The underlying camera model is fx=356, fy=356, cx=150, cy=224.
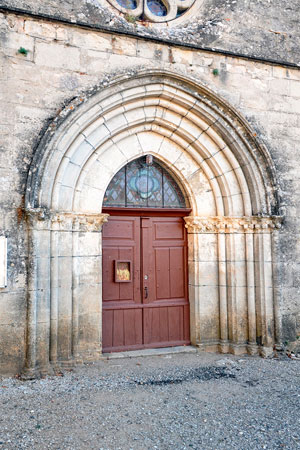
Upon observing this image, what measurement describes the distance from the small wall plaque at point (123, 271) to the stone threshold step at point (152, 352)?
0.94m

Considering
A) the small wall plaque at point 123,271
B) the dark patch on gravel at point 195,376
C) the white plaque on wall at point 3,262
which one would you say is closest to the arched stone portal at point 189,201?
the white plaque on wall at point 3,262

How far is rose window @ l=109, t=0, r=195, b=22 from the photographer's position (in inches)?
189

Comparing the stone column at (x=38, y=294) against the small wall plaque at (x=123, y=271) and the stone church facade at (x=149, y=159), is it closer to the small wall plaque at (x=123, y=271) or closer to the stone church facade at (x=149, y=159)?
the stone church facade at (x=149, y=159)

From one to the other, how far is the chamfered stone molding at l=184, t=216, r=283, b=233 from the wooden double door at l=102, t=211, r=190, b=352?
0.26 m

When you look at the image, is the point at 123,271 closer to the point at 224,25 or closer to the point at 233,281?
the point at 233,281

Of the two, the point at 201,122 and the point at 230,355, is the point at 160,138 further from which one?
the point at 230,355

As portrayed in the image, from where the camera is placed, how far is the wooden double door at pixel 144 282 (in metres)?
4.81

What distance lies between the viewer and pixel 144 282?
4973mm

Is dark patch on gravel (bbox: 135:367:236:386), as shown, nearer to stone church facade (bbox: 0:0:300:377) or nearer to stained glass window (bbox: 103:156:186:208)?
stone church facade (bbox: 0:0:300:377)

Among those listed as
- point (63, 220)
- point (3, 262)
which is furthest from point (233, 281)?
point (3, 262)

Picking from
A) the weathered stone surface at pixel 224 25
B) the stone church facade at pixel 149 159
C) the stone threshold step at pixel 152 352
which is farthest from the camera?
the stone threshold step at pixel 152 352

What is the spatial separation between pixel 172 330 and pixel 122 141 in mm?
2729

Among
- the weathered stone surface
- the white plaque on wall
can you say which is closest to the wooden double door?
the white plaque on wall

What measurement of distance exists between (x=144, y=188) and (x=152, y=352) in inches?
88.3
